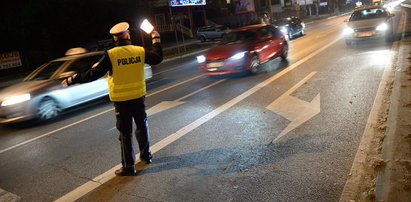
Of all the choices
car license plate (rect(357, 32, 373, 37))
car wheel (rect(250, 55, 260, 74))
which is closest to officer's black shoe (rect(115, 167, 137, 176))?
car wheel (rect(250, 55, 260, 74))

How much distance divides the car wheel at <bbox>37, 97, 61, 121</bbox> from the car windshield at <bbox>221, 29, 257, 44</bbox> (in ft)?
20.5

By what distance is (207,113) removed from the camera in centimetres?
699

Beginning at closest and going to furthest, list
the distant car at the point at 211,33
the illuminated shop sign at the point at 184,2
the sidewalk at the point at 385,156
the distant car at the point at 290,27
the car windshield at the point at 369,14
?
the sidewalk at the point at 385,156
the car windshield at the point at 369,14
the distant car at the point at 290,27
the illuminated shop sign at the point at 184,2
the distant car at the point at 211,33

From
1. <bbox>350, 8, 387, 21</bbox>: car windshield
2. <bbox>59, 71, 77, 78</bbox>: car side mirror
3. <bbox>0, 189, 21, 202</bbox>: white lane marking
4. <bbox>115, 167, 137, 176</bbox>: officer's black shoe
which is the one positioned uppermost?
<bbox>350, 8, 387, 21</bbox>: car windshield

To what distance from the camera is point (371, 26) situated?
1295 cm

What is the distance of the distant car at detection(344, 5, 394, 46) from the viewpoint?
12898 mm

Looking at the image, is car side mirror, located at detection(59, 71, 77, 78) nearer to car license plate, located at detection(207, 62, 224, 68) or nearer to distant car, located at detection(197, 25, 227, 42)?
car license plate, located at detection(207, 62, 224, 68)

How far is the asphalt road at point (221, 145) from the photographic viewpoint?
3832 millimetres

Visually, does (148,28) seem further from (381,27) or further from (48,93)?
(381,27)

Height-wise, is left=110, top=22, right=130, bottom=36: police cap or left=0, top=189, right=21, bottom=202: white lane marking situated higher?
left=110, top=22, right=130, bottom=36: police cap

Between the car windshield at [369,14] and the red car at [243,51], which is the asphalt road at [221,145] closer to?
the red car at [243,51]

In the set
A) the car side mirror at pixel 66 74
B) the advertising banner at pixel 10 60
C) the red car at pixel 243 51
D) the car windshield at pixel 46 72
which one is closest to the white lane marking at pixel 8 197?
the car side mirror at pixel 66 74

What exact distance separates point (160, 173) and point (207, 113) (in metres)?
2.79

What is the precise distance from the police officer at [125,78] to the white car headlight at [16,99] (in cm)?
418
